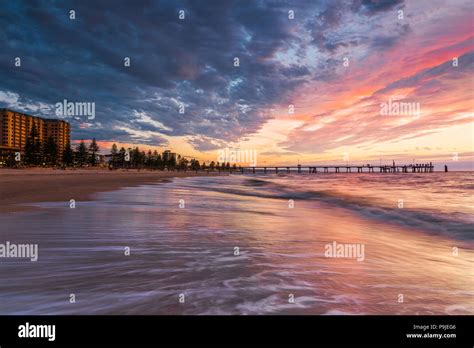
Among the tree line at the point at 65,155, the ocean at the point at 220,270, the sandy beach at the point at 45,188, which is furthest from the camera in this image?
the tree line at the point at 65,155

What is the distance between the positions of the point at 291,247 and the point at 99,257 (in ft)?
16.1

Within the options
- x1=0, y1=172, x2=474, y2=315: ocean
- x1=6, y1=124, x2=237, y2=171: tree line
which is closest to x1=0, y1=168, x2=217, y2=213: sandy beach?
x1=0, y1=172, x2=474, y2=315: ocean

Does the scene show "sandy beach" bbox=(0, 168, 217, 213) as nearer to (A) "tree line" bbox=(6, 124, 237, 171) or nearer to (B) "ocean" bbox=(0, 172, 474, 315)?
(B) "ocean" bbox=(0, 172, 474, 315)

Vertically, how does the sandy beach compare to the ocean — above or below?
above

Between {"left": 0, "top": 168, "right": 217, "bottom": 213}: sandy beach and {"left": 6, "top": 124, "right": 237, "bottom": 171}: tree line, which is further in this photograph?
{"left": 6, "top": 124, "right": 237, "bottom": 171}: tree line

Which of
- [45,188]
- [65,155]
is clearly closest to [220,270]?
[45,188]

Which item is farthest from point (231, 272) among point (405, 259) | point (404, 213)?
point (404, 213)

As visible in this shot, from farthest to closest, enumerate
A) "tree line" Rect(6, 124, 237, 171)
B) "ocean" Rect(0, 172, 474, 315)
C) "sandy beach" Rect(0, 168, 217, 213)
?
"tree line" Rect(6, 124, 237, 171) < "sandy beach" Rect(0, 168, 217, 213) < "ocean" Rect(0, 172, 474, 315)

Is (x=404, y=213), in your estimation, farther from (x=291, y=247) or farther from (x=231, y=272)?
(x=231, y=272)

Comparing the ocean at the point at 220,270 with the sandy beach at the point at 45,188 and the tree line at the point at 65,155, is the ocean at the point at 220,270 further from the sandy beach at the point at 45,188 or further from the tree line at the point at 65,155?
the tree line at the point at 65,155

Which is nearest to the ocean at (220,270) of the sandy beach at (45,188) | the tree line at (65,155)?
the sandy beach at (45,188)

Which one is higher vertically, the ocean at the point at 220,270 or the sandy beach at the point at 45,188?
the sandy beach at the point at 45,188
